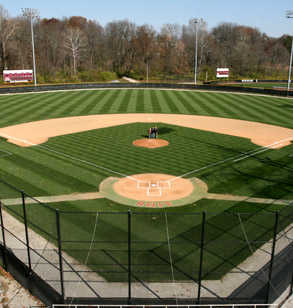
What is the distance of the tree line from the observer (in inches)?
3989

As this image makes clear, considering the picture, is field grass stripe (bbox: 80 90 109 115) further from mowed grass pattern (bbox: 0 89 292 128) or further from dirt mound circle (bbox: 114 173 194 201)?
dirt mound circle (bbox: 114 173 194 201)

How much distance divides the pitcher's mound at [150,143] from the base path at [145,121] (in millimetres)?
7898

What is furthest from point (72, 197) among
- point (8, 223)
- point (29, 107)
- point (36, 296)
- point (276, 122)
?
point (29, 107)

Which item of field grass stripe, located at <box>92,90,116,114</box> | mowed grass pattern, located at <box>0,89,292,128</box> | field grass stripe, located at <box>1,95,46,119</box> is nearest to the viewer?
field grass stripe, located at <box>1,95,46,119</box>

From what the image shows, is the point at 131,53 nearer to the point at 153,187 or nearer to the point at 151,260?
the point at 153,187

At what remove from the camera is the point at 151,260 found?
12.8 m

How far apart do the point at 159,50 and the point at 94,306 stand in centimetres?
12146

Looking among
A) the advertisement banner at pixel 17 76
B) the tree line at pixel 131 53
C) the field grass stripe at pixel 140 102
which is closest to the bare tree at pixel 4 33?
the tree line at pixel 131 53

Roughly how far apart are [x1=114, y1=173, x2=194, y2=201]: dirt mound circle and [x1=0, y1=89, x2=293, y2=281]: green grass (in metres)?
1.22

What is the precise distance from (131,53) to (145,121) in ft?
291

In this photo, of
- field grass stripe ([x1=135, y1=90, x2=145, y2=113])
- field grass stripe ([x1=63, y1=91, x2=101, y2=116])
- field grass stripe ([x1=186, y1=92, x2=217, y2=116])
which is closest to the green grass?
field grass stripe ([x1=63, y1=91, x2=101, y2=116])

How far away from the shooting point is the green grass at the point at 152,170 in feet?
42.9

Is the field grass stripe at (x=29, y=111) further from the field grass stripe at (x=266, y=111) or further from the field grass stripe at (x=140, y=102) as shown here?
the field grass stripe at (x=266, y=111)

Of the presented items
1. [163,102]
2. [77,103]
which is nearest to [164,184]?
[163,102]
